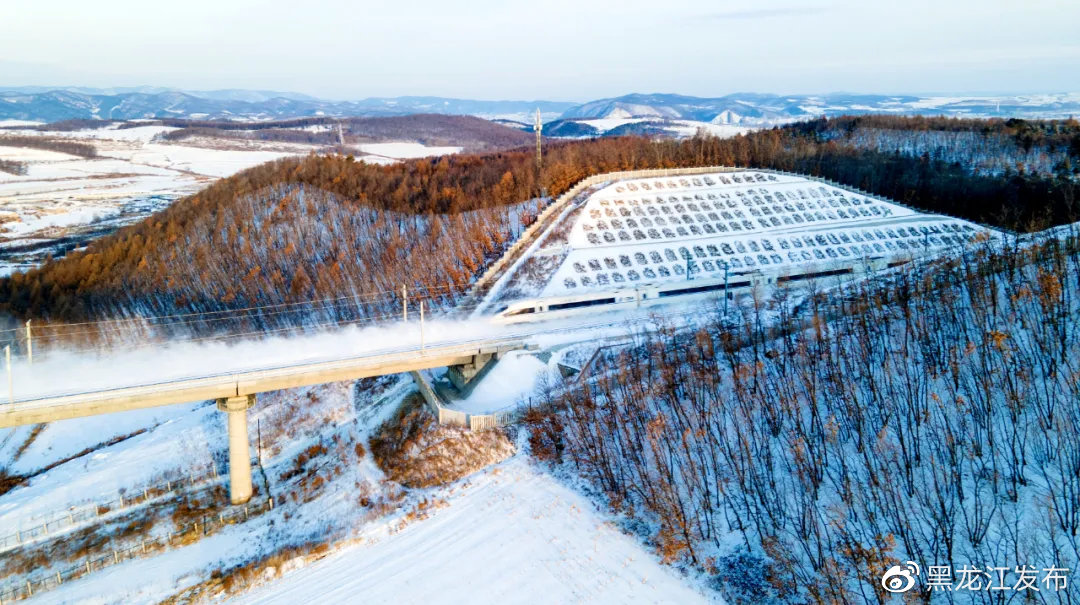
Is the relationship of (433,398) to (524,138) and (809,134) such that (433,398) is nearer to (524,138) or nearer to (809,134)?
(809,134)

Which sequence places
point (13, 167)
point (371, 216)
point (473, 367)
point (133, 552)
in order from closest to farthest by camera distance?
point (133, 552), point (473, 367), point (371, 216), point (13, 167)

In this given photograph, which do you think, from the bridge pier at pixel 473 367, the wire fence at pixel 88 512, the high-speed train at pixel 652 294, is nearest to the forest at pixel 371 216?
the high-speed train at pixel 652 294

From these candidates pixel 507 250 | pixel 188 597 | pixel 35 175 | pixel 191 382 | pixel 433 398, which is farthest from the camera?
pixel 35 175

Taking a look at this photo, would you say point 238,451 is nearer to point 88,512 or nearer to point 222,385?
point 222,385

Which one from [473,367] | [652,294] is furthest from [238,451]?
[652,294]

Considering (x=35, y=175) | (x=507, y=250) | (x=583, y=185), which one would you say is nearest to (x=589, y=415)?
(x=507, y=250)

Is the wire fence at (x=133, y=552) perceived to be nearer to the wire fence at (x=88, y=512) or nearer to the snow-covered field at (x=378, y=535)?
the snow-covered field at (x=378, y=535)
